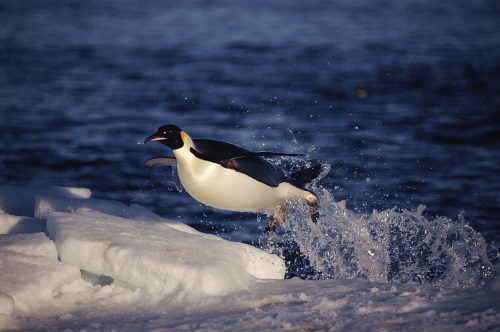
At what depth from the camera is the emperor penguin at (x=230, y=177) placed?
5562mm

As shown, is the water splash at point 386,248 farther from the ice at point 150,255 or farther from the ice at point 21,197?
the ice at point 21,197

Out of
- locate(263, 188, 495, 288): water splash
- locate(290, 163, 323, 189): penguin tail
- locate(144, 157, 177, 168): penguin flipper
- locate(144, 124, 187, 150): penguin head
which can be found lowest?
locate(263, 188, 495, 288): water splash

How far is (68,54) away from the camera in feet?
59.6

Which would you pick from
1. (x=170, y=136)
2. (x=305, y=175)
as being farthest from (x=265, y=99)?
(x=170, y=136)

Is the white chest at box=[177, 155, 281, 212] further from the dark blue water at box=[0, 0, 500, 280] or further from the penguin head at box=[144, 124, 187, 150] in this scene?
the dark blue water at box=[0, 0, 500, 280]

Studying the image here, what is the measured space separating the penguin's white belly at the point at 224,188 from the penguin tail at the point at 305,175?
0.76 feet

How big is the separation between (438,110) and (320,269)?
676cm

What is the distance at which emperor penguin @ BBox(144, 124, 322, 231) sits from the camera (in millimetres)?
5562

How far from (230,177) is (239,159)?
0.16 metres

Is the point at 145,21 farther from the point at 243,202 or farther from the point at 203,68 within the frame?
the point at 243,202

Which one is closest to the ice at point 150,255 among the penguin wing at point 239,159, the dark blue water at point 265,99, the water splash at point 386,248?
the penguin wing at point 239,159

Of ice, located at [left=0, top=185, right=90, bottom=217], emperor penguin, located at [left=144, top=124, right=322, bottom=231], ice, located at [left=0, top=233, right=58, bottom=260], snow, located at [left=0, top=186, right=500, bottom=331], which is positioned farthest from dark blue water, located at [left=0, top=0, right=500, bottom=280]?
ice, located at [left=0, top=233, right=58, bottom=260]

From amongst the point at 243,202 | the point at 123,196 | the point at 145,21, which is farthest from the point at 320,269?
the point at 145,21

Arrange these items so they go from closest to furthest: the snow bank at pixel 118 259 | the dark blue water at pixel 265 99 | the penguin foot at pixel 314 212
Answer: the snow bank at pixel 118 259 → the penguin foot at pixel 314 212 → the dark blue water at pixel 265 99
